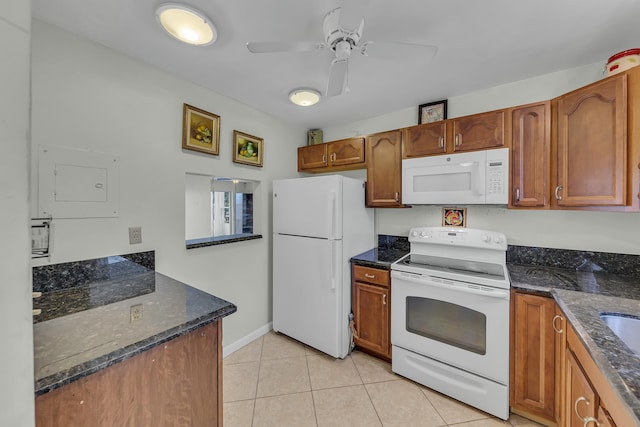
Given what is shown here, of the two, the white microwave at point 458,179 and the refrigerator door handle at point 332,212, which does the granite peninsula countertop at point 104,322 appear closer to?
the refrigerator door handle at point 332,212

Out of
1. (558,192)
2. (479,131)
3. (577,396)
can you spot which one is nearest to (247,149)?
(479,131)

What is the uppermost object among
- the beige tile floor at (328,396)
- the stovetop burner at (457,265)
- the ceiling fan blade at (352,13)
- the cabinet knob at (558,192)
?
the ceiling fan blade at (352,13)

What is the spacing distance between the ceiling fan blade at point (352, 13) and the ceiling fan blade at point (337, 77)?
0.21m

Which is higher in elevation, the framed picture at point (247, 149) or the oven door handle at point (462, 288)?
the framed picture at point (247, 149)

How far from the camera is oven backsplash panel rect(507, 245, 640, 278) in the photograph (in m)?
1.70

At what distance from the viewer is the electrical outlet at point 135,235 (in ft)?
5.61

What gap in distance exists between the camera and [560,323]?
1.42 metres

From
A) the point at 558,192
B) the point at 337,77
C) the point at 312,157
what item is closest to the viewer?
the point at 337,77

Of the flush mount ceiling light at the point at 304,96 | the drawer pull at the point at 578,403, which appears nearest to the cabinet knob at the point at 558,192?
the drawer pull at the point at 578,403

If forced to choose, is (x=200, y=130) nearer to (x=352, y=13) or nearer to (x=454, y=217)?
(x=352, y=13)

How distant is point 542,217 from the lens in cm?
199

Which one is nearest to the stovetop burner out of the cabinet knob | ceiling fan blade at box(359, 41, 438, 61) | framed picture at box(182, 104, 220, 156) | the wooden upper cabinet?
the cabinet knob

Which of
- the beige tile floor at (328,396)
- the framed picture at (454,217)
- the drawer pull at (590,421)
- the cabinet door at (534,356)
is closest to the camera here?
the drawer pull at (590,421)

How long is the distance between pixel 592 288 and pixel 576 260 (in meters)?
0.52
